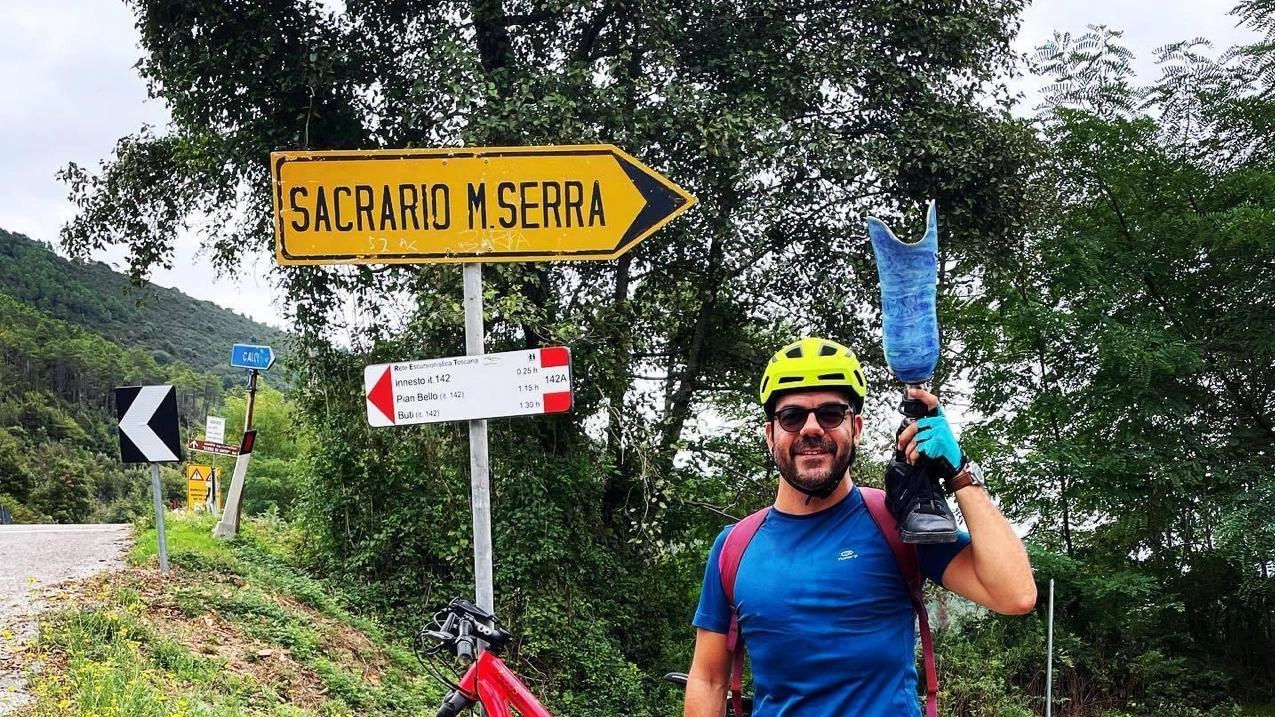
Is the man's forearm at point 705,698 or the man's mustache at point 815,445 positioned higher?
the man's mustache at point 815,445

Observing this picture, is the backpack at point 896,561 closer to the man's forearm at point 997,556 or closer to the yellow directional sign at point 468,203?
the man's forearm at point 997,556

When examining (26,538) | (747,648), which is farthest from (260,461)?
(747,648)

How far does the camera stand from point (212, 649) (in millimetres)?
6773

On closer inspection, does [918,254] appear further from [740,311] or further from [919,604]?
[740,311]

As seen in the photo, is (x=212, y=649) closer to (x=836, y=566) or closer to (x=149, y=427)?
(x=149, y=427)

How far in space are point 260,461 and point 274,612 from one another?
36.7 m

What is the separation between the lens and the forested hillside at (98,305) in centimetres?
9250

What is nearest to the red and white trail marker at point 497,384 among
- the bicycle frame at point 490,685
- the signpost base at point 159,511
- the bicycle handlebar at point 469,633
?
the bicycle handlebar at point 469,633

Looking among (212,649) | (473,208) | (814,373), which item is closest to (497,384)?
(473,208)

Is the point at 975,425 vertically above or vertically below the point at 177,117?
below

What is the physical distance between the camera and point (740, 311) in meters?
12.0

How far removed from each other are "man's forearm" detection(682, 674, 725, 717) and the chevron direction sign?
6.02 metres

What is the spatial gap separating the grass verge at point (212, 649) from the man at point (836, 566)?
11.9ft

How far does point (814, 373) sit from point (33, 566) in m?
8.88
